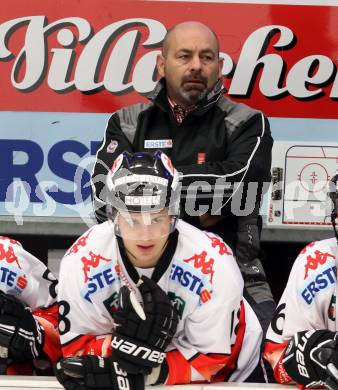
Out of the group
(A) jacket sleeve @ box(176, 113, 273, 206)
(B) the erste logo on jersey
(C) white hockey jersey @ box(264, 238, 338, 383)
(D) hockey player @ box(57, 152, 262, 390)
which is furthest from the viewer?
(A) jacket sleeve @ box(176, 113, 273, 206)

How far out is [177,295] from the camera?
128 inches

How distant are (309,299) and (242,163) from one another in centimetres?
84

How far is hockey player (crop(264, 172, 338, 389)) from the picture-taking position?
9.98 feet

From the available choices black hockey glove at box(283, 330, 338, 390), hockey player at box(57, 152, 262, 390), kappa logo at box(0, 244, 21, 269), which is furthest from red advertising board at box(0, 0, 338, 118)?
black hockey glove at box(283, 330, 338, 390)

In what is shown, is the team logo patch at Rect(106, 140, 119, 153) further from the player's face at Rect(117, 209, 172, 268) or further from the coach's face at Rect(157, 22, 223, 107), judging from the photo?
the player's face at Rect(117, 209, 172, 268)

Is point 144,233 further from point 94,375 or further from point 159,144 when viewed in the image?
point 159,144

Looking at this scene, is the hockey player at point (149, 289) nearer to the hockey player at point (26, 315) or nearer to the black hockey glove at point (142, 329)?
the black hockey glove at point (142, 329)

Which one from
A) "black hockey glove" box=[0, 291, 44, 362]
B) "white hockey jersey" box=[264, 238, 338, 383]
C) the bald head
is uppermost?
the bald head

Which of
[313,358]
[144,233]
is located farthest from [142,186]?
[313,358]

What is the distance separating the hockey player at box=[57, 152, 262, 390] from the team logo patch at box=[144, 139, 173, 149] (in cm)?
70

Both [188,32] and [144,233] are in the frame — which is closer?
[144,233]

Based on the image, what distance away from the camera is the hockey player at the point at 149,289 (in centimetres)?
305

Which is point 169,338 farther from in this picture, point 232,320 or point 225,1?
point 225,1

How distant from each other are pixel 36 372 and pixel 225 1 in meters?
1.78
